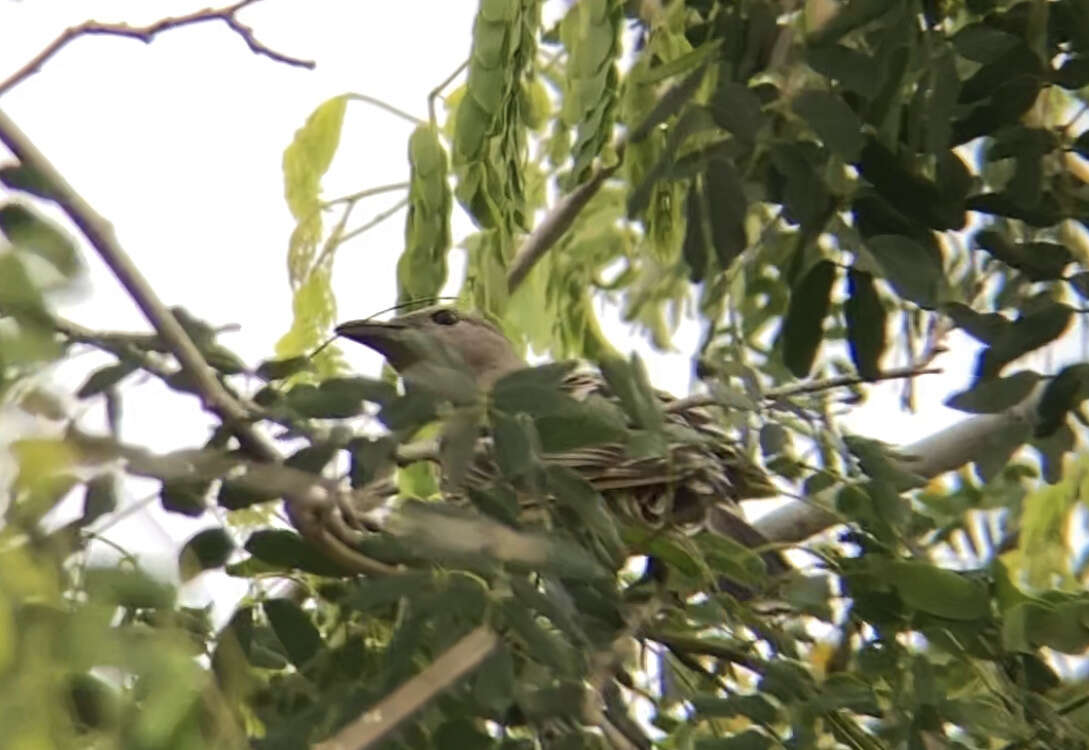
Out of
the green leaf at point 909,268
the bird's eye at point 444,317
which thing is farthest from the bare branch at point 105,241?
the bird's eye at point 444,317

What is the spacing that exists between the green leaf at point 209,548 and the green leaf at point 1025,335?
51cm

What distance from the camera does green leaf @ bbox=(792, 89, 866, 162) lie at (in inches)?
41.5

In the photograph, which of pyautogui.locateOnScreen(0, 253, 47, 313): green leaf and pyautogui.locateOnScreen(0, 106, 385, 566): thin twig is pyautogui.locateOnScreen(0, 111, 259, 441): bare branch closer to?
pyautogui.locateOnScreen(0, 106, 385, 566): thin twig

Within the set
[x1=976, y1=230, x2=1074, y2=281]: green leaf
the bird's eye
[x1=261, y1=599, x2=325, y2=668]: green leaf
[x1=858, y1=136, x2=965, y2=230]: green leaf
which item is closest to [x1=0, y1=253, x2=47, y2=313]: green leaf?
[x1=261, y1=599, x2=325, y2=668]: green leaf

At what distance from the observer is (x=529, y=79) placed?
55.9 inches

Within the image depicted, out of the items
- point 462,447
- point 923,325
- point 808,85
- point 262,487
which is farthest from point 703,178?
point 923,325

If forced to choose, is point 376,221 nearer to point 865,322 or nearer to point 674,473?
point 674,473

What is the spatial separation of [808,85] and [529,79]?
34cm

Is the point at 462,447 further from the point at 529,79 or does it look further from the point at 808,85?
the point at 529,79

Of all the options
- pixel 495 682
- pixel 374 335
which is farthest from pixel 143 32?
pixel 374 335

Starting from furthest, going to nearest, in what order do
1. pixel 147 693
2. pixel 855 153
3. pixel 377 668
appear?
pixel 855 153
pixel 377 668
pixel 147 693

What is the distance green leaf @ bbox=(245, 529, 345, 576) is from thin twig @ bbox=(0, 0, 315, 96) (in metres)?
0.26

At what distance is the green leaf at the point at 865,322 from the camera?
115 cm

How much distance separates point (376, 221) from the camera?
66.7 inches
